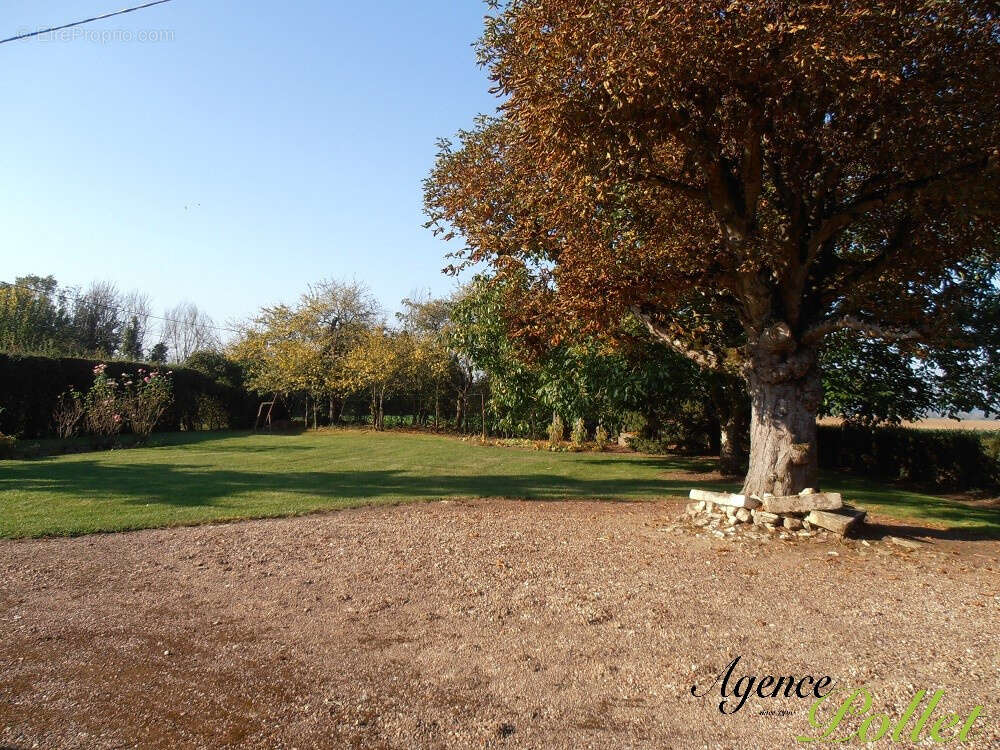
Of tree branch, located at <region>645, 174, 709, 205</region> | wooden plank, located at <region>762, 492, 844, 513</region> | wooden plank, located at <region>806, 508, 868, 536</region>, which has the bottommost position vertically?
wooden plank, located at <region>806, 508, 868, 536</region>

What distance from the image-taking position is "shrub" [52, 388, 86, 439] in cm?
1780

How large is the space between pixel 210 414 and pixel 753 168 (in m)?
24.2

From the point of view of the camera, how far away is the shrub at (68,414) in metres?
17.8

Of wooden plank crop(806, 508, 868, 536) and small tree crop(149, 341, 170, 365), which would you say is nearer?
wooden plank crop(806, 508, 868, 536)

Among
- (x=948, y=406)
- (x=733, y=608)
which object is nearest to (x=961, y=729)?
(x=733, y=608)

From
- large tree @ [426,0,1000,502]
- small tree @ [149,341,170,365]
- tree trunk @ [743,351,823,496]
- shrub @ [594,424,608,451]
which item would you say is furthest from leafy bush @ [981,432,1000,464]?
small tree @ [149,341,170,365]

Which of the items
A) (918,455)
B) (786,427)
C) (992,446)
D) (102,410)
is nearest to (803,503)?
(786,427)

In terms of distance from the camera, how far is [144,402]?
18.9 metres

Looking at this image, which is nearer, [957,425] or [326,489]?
[326,489]

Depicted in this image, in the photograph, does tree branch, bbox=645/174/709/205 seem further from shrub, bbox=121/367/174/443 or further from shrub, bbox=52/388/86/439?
shrub, bbox=52/388/86/439

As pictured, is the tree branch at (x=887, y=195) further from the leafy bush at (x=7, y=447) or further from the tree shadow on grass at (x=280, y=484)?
the leafy bush at (x=7, y=447)

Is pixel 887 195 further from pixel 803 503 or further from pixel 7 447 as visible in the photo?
pixel 7 447

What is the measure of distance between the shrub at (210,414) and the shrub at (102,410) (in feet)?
22.9

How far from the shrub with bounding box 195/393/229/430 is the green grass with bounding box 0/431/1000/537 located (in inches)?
283
